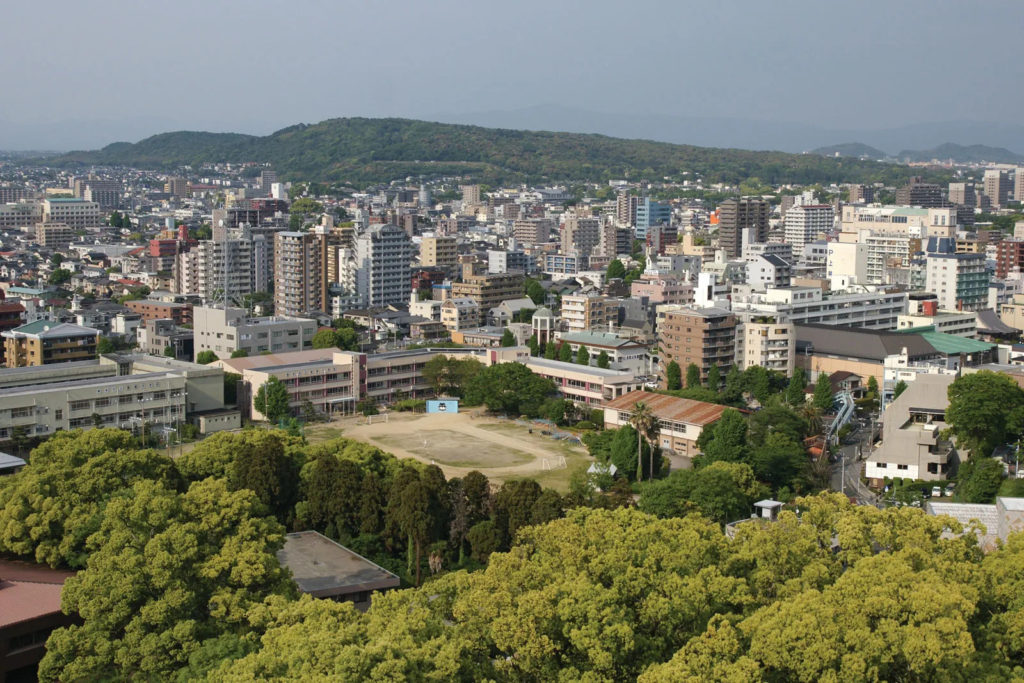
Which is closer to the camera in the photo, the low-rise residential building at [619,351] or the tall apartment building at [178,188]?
the low-rise residential building at [619,351]

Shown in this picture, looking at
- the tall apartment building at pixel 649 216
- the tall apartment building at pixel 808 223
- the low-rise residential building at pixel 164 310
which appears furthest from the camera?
the tall apartment building at pixel 649 216

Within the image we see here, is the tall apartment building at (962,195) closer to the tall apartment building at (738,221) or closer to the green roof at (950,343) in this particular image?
the tall apartment building at (738,221)

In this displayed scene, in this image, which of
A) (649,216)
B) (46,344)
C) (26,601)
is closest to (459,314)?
(46,344)

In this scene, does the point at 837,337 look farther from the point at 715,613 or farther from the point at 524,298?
the point at 715,613

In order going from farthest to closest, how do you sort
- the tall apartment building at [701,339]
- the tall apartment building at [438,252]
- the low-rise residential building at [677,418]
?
the tall apartment building at [438,252] < the tall apartment building at [701,339] < the low-rise residential building at [677,418]

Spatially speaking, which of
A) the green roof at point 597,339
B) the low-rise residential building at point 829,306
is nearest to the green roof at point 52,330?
the green roof at point 597,339

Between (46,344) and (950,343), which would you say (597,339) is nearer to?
(950,343)

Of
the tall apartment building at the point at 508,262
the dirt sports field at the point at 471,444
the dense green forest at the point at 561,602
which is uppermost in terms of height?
the tall apartment building at the point at 508,262

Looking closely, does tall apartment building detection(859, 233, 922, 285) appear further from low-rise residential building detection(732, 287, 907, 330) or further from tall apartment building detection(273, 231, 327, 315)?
tall apartment building detection(273, 231, 327, 315)

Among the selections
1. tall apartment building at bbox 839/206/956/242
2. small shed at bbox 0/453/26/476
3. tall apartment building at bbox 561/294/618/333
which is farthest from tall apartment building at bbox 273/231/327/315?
small shed at bbox 0/453/26/476
